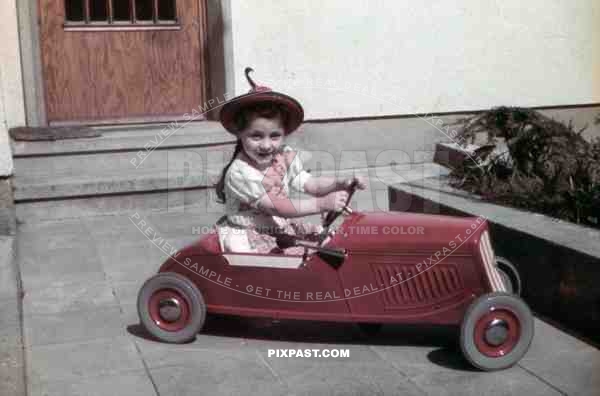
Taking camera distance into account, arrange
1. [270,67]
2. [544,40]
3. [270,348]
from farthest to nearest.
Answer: [544,40] → [270,67] → [270,348]

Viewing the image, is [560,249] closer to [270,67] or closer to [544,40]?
[270,67]

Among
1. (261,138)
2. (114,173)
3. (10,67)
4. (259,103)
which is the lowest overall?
(114,173)

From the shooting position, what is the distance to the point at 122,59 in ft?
25.9

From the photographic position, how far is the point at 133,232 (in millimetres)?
6320

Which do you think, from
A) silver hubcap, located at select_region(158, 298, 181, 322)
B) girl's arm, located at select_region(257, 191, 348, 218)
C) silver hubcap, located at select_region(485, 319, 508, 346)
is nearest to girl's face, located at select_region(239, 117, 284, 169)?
girl's arm, located at select_region(257, 191, 348, 218)

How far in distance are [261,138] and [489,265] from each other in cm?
125

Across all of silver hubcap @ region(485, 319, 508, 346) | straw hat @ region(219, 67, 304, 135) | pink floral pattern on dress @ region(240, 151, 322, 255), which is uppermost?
straw hat @ region(219, 67, 304, 135)

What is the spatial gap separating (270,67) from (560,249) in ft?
13.4

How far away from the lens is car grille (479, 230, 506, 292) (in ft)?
12.9

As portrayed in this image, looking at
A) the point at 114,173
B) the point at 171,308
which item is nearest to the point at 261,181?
the point at 171,308

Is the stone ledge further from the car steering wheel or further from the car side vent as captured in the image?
the car steering wheel

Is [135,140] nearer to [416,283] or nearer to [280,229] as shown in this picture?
[280,229]

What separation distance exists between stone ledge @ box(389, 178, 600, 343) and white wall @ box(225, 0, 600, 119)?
3.10 metres

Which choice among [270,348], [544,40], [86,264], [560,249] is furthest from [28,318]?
[544,40]
